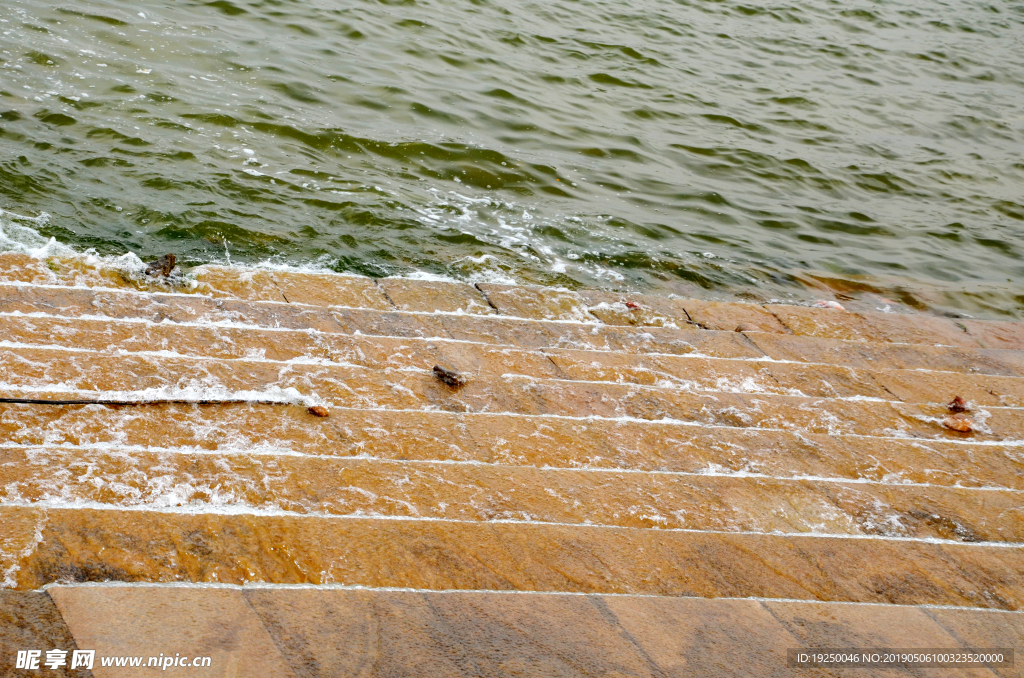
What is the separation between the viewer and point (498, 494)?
10.3 ft

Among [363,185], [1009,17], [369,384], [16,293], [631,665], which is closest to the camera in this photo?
[631,665]

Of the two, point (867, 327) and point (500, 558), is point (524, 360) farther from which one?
point (867, 327)

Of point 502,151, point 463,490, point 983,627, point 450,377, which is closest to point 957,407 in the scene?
point 983,627

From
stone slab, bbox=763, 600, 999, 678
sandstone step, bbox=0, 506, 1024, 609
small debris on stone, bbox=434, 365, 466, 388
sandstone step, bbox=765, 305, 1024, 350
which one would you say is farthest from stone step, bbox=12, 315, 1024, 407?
stone slab, bbox=763, 600, 999, 678

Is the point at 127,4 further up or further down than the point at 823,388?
further up

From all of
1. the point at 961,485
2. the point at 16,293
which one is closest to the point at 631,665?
the point at 961,485

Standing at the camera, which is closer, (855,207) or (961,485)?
(961,485)

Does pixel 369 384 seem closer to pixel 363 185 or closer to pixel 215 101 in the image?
pixel 363 185

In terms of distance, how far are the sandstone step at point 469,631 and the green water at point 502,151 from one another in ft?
13.7

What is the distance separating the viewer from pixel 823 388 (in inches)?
188

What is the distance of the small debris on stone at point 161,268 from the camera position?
4.81 meters

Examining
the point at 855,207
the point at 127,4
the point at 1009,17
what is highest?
the point at 1009,17

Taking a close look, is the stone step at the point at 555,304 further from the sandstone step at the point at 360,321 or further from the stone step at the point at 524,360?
the stone step at the point at 524,360

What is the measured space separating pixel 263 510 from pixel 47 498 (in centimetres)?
63
